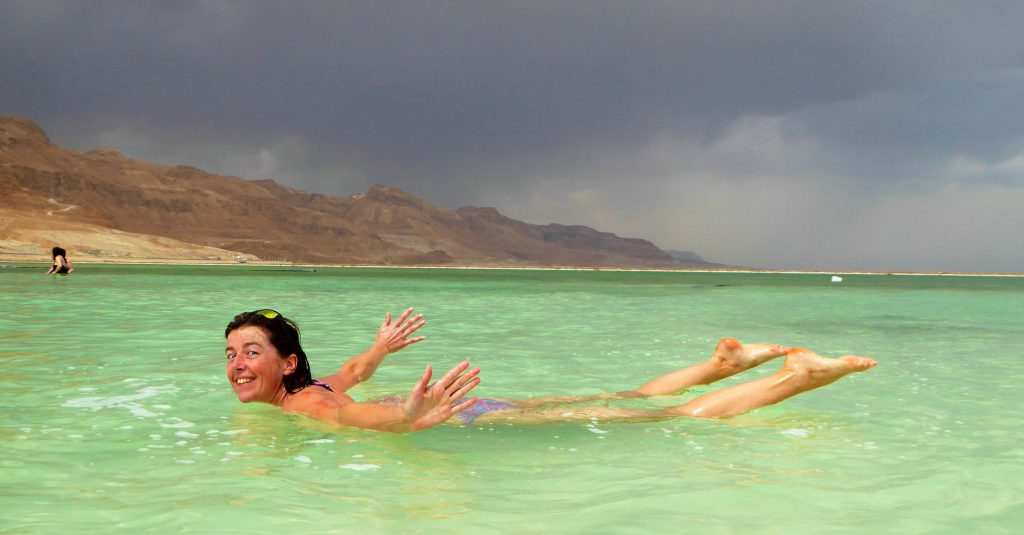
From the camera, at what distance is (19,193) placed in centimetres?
14938

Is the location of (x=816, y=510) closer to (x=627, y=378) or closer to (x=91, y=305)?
(x=627, y=378)

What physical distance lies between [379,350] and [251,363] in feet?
4.24

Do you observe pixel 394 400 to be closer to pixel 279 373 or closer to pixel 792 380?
pixel 279 373

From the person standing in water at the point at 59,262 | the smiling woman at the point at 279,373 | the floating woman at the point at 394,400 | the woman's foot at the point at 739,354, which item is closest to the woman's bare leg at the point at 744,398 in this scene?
the floating woman at the point at 394,400

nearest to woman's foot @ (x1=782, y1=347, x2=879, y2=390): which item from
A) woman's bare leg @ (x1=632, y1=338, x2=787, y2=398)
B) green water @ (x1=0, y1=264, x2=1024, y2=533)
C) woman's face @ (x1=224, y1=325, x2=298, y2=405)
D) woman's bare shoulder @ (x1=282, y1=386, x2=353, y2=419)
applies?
green water @ (x1=0, y1=264, x2=1024, y2=533)

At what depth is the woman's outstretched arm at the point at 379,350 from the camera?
620cm

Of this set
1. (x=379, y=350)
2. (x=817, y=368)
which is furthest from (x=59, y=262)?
(x=817, y=368)

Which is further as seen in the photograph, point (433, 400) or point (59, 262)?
point (59, 262)

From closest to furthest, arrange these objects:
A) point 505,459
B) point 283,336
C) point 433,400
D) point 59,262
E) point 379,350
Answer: point 433,400 → point 505,459 → point 283,336 → point 379,350 → point 59,262

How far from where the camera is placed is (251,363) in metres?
5.45

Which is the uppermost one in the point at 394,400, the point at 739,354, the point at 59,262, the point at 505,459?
the point at 59,262

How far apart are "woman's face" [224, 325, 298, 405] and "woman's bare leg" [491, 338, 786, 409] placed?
2.04m

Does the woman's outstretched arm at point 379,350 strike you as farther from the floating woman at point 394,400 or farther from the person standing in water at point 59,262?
the person standing in water at point 59,262

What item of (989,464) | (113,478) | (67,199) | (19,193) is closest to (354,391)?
(113,478)
